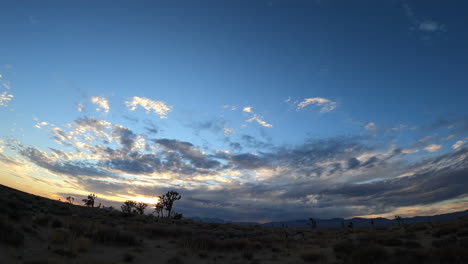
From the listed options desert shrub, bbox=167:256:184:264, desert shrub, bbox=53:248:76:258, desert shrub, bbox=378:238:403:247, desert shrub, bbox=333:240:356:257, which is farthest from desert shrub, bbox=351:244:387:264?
desert shrub, bbox=53:248:76:258

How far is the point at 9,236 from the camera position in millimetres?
11898

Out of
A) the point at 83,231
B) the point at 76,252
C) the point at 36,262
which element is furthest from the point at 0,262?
the point at 83,231

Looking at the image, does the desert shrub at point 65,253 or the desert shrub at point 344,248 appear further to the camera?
the desert shrub at point 344,248

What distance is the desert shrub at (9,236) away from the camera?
461 inches

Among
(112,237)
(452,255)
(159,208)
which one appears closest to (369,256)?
(452,255)

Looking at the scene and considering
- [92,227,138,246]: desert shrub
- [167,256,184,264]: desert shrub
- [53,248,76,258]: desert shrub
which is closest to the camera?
[53,248,76,258]: desert shrub

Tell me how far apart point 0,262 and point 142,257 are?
21.0 ft

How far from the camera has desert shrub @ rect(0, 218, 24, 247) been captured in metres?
11.7

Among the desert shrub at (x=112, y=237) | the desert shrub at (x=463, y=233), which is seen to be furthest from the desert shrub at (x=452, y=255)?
the desert shrub at (x=112, y=237)

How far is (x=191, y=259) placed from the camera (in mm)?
14664

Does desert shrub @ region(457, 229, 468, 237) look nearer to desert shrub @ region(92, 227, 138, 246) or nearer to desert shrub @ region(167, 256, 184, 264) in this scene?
desert shrub @ region(167, 256, 184, 264)

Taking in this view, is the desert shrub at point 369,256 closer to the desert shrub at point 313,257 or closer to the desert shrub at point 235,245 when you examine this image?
the desert shrub at point 313,257

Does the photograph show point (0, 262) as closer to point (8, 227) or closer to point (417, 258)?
point (8, 227)

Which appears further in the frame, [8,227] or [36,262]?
[8,227]
